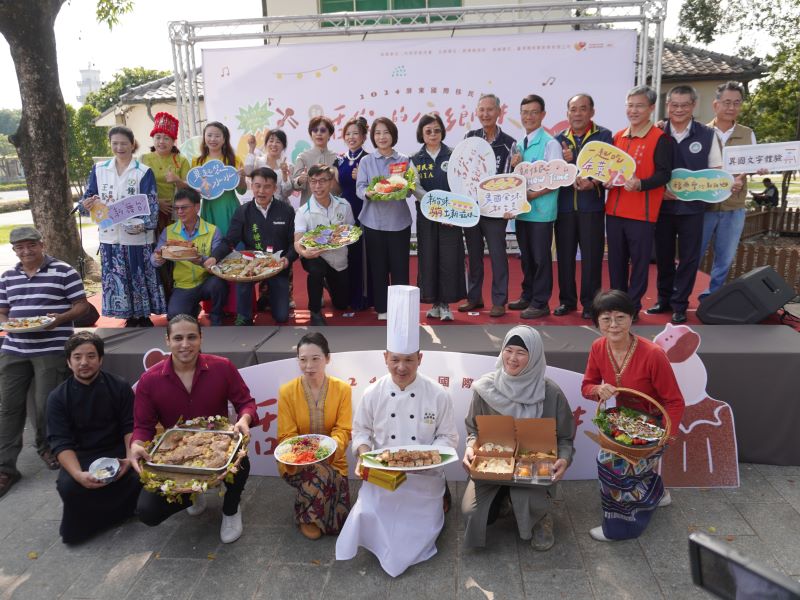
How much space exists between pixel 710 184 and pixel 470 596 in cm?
309

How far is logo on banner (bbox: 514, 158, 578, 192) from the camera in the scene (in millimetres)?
4199

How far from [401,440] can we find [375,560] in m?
0.58

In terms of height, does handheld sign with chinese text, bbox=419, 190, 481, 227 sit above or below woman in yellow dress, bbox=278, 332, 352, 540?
above

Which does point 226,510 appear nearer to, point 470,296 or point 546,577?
point 546,577

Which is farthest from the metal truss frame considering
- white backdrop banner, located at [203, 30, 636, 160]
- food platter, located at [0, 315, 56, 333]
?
food platter, located at [0, 315, 56, 333]

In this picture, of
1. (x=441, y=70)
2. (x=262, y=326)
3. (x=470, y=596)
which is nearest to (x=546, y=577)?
(x=470, y=596)

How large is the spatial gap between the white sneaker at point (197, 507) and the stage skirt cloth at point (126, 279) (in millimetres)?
1860

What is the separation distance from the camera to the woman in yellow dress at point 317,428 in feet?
10.1

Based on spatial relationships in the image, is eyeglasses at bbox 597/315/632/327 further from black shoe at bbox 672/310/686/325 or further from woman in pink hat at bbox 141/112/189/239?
woman in pink hat at bbox 141/112/189/239

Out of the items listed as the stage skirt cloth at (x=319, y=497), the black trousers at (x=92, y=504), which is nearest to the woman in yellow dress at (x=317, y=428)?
the stage skirt cloth at (x=319, y=497)

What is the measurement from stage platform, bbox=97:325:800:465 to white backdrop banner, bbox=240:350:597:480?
0.50 feet

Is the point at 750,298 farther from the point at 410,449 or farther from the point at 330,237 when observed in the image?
the point at 330,237

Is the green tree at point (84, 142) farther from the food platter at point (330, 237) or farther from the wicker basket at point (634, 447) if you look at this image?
the wicker basket at point (634, 447)

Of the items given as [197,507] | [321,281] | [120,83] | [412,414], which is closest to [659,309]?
[412,414]
